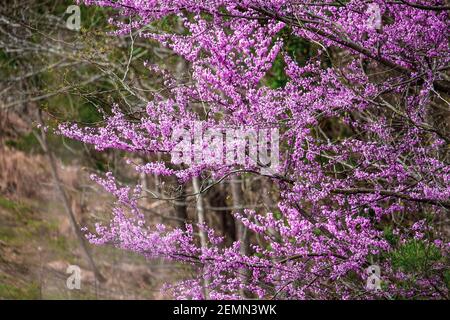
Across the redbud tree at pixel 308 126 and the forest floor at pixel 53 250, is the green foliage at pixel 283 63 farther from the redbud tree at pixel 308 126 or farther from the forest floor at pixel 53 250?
the forest floor at pixel 53 250

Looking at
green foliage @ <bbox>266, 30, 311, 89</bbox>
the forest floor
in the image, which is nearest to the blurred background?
the forest floor

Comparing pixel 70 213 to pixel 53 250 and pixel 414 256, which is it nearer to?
pixel 53 250

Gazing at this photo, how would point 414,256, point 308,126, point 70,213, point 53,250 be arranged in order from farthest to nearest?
point 53,250, point 70,213, point 308,126, point 414,256

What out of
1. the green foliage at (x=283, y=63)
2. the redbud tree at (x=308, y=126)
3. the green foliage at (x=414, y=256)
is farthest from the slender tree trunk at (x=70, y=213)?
the green foliage at (x=414, y=256)

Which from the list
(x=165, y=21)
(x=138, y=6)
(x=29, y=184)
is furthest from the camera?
(x=29, y=184)

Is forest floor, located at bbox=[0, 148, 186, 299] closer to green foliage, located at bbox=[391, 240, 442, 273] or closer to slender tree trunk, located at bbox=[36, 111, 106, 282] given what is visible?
slender tree trunk, located at bbox=[36, 111, 106, 282]

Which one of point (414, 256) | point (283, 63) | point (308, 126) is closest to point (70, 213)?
point (283, 63)

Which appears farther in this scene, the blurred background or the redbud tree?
the blurred background

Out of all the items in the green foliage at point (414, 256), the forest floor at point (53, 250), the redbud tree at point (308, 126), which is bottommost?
the green foliage at point (414, 256)

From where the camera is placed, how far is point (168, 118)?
6.02 metres

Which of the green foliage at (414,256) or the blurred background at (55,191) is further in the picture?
the blurred background at (55,191)

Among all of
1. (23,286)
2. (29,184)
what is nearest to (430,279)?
(23,286)
